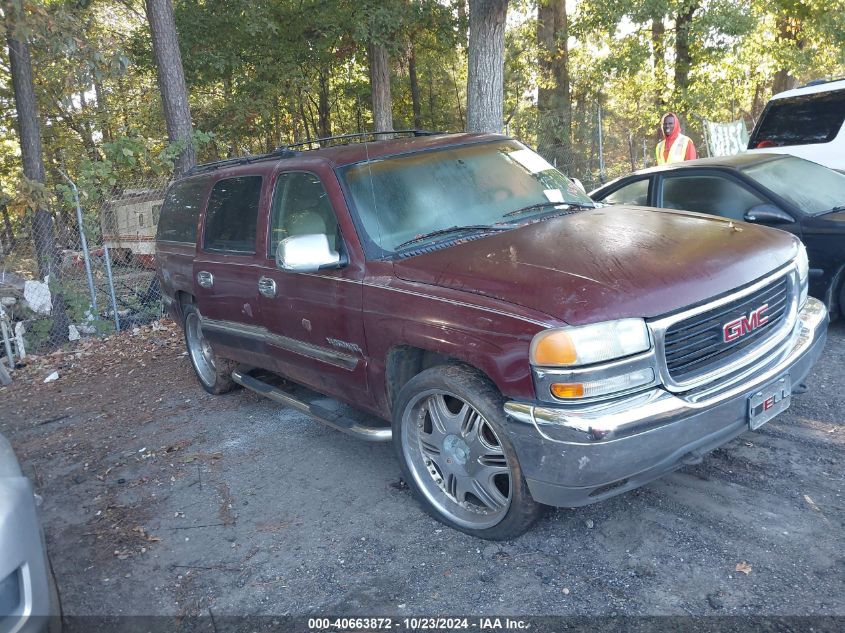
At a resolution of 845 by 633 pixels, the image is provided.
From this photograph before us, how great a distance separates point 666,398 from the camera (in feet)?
9.80

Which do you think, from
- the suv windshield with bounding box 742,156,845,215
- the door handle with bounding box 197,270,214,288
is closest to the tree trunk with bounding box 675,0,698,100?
the suv windshield with bounding box 742,156,845,215

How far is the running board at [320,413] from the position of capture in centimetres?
398

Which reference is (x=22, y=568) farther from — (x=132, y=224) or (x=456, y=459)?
(x=132, y=224)

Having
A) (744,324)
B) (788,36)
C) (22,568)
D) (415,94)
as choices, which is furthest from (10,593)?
(415,94)

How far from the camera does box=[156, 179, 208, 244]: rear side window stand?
5905mm

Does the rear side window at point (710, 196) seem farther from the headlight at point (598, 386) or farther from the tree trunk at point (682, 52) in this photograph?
the tree trunk at point (682, 52)

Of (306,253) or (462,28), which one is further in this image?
(462,28)

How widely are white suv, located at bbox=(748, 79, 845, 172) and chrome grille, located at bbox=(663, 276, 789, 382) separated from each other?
5.56m

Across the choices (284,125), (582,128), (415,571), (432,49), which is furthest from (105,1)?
(415,571)

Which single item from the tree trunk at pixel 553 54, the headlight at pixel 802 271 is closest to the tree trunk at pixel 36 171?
the headlight at pixel 802 271

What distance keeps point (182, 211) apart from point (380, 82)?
36.7 ft

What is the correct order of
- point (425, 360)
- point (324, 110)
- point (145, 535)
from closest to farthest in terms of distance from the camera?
point (425, 360) → point (145, 535) → point (324, 110)

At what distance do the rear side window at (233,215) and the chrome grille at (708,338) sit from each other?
2.91 m

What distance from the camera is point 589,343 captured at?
9.53 feet
